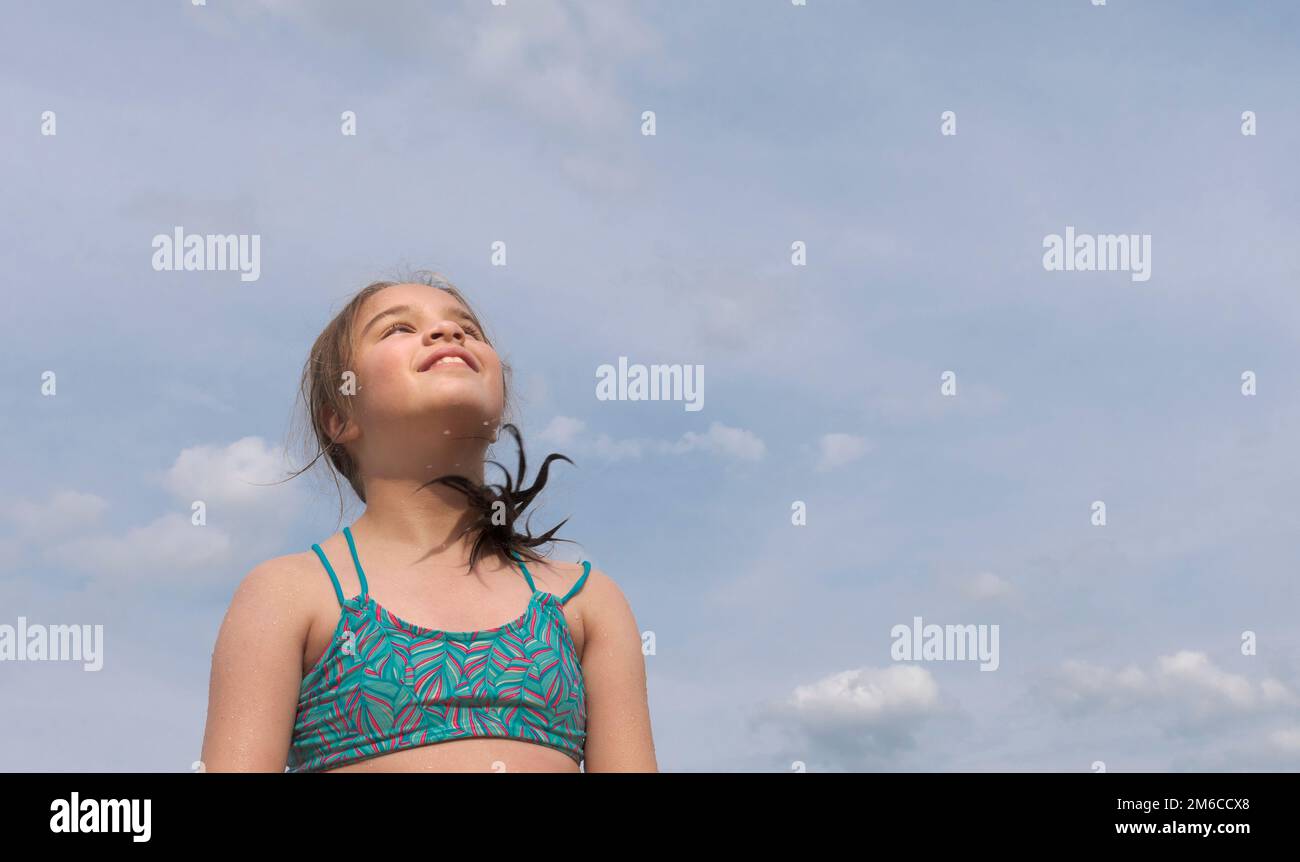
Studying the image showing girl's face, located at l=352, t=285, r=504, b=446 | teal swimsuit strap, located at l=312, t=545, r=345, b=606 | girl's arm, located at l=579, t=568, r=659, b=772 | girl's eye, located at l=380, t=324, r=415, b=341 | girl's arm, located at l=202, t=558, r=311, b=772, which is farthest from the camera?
girl's eye, located at l=380, t=324, r=415, b=341

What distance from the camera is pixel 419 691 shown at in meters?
3.31

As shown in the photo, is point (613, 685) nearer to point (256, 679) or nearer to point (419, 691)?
point (419, 691)

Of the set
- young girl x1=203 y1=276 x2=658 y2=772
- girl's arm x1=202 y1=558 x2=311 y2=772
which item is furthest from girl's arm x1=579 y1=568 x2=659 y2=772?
girl's arm x1=202 y1=558 x2=311 y2=772

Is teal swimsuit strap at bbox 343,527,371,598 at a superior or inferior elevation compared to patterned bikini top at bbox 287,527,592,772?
superior

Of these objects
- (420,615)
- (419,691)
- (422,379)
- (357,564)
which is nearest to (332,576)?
(357,564)

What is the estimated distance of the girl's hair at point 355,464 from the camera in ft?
12.7

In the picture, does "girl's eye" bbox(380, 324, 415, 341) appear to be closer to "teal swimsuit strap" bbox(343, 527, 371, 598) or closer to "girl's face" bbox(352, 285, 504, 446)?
"girl's face" bbox(352, 285, 504, 446)

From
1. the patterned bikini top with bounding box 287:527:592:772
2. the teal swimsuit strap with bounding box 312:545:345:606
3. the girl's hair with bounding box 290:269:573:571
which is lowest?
the patterned bikini top with bounding box 287:527:592:772

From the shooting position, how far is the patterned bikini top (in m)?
3.29

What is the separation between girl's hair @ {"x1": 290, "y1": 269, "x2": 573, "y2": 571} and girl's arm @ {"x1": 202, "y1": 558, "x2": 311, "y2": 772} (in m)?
0.62
